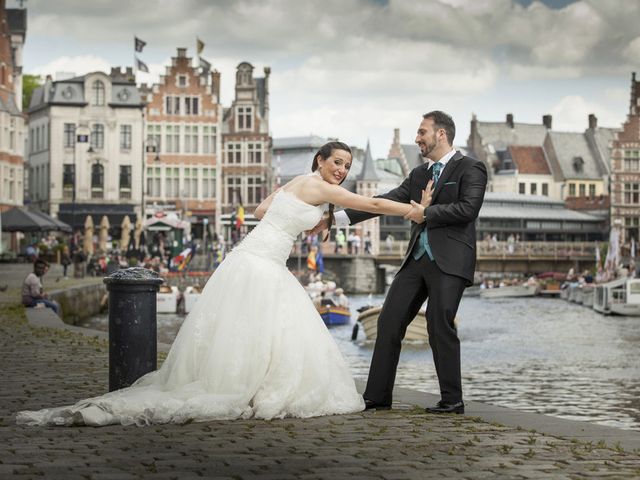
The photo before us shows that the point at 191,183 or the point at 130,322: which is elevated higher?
the point at 191,183

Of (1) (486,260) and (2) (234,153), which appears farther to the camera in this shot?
(1) (486,260)

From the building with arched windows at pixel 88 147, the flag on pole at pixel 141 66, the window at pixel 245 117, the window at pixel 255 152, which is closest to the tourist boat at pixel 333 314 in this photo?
the building with arched windows at pixel 88 147

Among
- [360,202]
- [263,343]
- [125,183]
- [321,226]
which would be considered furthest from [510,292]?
[263,343]

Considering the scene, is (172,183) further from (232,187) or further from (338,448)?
(338,448)

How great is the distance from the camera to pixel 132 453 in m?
6.68

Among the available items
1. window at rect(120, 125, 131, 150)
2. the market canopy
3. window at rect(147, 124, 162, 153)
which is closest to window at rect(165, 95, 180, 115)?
window at rect(147, 124, 162, 153)

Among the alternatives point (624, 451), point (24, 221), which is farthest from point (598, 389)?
point (24, 221)

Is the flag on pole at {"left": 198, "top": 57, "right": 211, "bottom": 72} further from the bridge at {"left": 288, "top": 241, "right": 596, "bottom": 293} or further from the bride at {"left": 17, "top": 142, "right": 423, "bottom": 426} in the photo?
the bride at {"left": 17, "top": 142, "right": 423, "bottom": 426}

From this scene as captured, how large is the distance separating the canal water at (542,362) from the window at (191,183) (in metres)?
27.8

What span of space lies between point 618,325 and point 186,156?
127 ft

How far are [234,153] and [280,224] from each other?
73766 millimetres

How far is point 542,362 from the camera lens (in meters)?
30.4

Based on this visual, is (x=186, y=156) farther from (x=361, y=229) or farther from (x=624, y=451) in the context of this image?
(x=624, y=451)

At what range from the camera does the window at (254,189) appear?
8244cm
